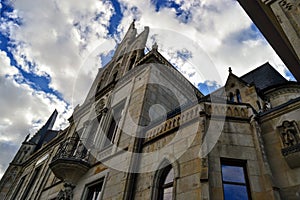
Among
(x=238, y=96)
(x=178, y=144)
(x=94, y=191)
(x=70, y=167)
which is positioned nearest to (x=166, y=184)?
(x=178, y=144)

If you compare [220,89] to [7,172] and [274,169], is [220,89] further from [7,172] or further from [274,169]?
[7,172]

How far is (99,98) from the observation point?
14.6 m

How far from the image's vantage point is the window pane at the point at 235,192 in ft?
18.9

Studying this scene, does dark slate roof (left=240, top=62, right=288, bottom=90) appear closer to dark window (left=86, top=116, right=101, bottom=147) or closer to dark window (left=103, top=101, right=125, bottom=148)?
dark window (left=103, top=101, right=125, bottom=148)

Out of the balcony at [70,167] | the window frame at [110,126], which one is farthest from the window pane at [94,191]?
the window frame at [110,126]

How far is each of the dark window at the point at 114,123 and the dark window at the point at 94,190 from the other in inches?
75.8

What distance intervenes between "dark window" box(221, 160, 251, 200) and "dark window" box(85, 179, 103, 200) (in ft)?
16.5

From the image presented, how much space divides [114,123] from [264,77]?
35.2ft

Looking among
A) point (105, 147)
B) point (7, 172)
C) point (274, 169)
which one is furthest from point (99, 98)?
point (7, 172)

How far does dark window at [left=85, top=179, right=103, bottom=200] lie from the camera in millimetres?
9180

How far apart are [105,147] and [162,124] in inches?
127

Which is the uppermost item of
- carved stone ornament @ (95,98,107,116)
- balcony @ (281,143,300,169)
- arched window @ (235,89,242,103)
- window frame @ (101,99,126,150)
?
arched window @ (235,89,242,103)

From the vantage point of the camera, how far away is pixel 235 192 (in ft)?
19.3

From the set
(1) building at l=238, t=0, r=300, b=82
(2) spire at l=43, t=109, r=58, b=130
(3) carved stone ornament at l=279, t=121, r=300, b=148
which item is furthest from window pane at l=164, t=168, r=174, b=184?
(2) spire at l=43, t=109, r=58, b=130
